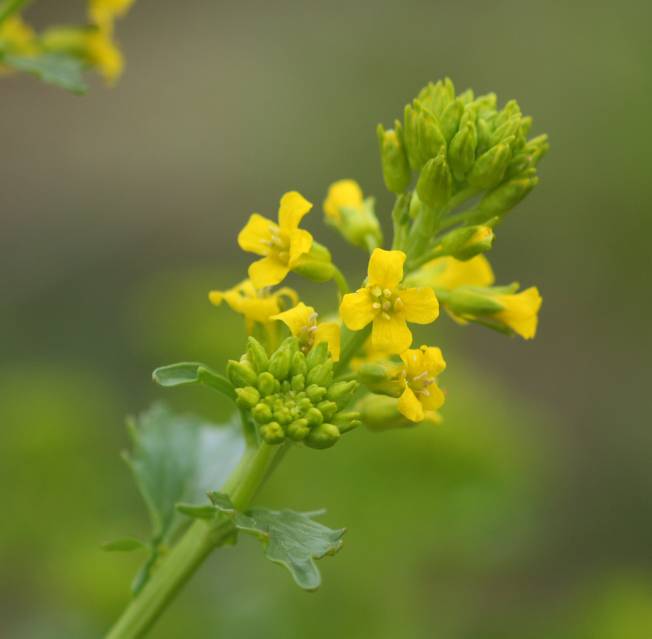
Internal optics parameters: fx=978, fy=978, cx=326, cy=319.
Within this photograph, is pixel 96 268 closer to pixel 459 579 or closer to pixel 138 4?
pixel 459 579

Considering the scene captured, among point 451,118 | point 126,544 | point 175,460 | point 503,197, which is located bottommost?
point 126,544

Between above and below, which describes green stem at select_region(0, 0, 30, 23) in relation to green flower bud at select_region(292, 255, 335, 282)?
above

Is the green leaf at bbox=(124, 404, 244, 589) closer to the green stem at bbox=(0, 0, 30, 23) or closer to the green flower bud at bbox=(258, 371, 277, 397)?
the green flower bud at bbox=(258, 371, 277, 397)

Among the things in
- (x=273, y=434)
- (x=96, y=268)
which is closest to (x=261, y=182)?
(x=96, y=268)

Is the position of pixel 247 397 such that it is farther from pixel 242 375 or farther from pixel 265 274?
pixel 265 274

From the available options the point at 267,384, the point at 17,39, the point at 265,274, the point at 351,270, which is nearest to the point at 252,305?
the point at 265,274

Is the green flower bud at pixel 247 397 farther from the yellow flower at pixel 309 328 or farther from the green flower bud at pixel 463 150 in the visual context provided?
the green flower bud at pixel 463 150

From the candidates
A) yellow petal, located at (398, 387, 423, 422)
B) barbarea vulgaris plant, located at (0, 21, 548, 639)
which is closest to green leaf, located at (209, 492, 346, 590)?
barbarea vulgaris plant, located at (0, 21, 548, 639)
